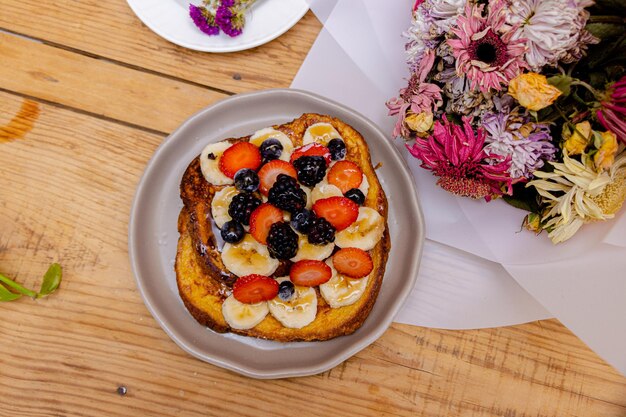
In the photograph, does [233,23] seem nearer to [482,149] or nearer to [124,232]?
[124,232]

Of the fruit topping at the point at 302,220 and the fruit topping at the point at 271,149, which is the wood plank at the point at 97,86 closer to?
the fruit topping at the point at 271,149

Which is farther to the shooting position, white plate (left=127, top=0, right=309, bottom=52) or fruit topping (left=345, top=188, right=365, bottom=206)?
white plate (left=127, top=0, right=309, bottom=52)

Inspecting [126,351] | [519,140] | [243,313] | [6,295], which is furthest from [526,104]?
[6,295]

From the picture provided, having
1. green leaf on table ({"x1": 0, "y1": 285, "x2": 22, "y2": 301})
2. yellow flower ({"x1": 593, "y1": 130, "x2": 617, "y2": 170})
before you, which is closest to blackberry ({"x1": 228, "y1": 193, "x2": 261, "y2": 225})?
green leaf on table ({"x1": 0, "y1": 285, "x2": 22, "y2": 301})

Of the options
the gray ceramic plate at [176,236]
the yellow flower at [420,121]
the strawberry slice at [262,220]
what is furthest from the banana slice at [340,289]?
the yellow flower at [420,121]

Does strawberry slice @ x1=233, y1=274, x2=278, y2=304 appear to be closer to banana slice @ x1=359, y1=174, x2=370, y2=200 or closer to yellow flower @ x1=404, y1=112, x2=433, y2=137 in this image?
banana slice @ x1=359, y1=174, x2=370, y2=200

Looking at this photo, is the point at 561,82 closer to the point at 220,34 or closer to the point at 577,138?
the point at 577,138
